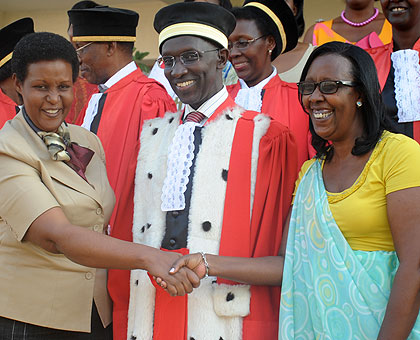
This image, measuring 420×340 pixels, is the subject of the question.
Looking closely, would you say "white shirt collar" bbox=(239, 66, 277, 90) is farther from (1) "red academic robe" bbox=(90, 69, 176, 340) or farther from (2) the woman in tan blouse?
(2) the woman in tan blouse

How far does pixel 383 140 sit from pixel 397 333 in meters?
0.79

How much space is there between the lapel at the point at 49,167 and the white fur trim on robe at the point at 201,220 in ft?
0.90

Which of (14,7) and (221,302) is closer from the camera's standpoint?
(221,302)

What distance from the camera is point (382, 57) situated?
3.77 meters

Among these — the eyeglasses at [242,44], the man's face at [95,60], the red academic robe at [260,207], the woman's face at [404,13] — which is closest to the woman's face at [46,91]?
the red academic robe at [260,207]

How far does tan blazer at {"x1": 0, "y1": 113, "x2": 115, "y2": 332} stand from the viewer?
2.80 m

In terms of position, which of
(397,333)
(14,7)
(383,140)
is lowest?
(397,333)

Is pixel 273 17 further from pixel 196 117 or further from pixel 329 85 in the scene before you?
pixel 329 85

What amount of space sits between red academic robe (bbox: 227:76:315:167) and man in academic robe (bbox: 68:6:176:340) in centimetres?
65

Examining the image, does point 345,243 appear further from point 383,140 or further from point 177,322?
point 177,322

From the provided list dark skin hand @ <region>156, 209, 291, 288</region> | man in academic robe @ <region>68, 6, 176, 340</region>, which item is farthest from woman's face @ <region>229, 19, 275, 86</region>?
dark skin hand @ <region>156, 209, 291, 288</region>

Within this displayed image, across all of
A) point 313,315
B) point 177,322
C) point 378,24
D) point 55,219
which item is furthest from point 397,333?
point 378,24

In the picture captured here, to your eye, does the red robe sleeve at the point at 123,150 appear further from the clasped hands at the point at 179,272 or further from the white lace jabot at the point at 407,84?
the white lace jabot at the point at 407,84

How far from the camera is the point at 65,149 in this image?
3043 millimetres
